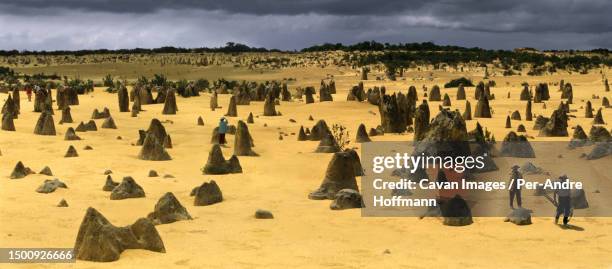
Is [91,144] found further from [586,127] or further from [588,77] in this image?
[588,77]

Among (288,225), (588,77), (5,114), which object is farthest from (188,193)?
(588,77)

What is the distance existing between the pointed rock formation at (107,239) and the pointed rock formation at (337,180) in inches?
174

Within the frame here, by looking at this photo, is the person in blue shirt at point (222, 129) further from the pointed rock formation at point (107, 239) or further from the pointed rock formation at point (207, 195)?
the pointed rock formation at point (107, 239)

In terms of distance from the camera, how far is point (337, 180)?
13305 millimetres

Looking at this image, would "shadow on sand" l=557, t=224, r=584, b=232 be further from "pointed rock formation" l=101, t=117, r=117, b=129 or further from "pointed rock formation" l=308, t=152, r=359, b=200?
"pointed rock formation" l=101, t=117, r=117, b=129

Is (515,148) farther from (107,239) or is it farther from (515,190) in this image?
(107,239)

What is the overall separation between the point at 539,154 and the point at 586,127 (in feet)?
26.1

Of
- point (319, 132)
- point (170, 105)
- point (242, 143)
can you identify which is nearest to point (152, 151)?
point (242, 143)

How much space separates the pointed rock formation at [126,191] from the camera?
12977 millimetres

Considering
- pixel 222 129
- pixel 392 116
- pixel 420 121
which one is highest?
pixel 420 121

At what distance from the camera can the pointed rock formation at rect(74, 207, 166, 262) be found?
8.91m

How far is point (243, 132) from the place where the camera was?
61.3 feet

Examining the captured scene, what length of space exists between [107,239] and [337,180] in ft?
17.4

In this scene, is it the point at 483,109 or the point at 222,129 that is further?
the point at 483,109
